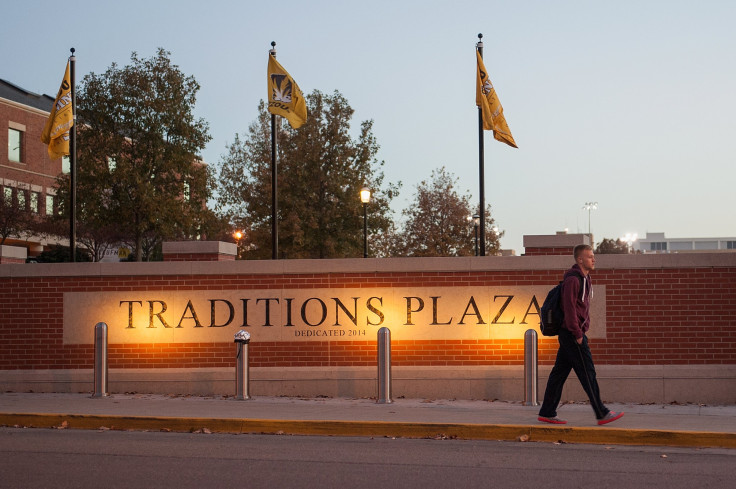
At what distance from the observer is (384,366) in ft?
40.5

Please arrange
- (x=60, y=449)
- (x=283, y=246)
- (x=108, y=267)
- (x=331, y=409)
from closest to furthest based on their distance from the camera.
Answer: (x=60, y=449), (x=331, y=409), (x=108, y=267), (x=283, y=246)

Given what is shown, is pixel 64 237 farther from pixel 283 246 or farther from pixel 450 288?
pixel 450 288

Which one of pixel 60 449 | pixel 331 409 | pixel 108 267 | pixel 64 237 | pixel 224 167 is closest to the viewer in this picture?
pixel 60 449

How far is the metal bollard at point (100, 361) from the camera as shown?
12820 millimetres

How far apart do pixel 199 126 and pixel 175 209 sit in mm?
3718

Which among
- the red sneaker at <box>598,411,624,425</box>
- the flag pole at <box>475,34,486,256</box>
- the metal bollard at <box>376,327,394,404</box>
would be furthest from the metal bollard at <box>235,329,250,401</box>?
the red sneaker at <box>598,411,624,425</box>

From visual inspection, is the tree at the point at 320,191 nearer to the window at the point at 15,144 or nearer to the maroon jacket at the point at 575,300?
the window at the point at 15,144

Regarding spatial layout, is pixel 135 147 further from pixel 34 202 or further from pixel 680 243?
pixel 680 243

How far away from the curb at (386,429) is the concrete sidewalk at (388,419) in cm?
1

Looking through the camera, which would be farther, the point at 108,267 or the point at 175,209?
the point at 175,209

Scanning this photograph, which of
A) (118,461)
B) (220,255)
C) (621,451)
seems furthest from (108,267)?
(621,451)

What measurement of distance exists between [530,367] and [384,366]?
1.98 m

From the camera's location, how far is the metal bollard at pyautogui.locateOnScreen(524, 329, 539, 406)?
1205 cm

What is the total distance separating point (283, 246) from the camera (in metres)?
40.6
